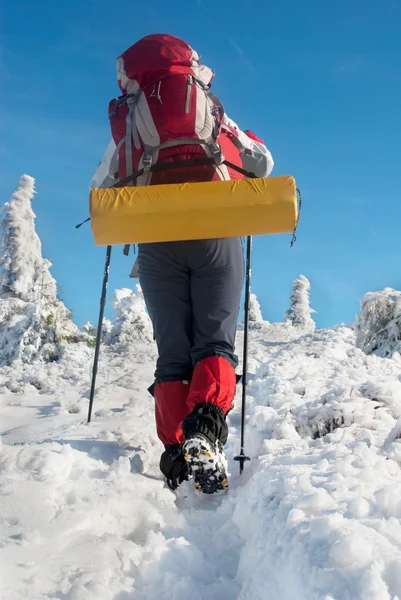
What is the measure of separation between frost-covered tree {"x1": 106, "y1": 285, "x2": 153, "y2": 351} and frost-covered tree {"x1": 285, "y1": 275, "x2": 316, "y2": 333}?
87.4 ft

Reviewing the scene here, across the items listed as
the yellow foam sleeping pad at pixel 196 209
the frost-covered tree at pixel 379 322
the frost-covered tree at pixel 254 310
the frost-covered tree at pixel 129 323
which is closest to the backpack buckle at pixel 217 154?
the yellow foam sleeping pad at pixel 196 209

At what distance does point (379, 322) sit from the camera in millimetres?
12414

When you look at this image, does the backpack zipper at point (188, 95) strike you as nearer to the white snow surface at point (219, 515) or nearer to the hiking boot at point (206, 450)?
the hiking boot at point (206, 450)

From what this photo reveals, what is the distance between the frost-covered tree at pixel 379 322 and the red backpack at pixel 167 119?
30.7 feet

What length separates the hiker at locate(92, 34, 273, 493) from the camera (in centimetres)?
347

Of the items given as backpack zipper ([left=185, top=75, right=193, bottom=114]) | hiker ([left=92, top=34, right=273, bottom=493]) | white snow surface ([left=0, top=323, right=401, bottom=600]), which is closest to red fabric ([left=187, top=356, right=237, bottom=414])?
hiker ([left=92, top=34, right=273, bottom=493])

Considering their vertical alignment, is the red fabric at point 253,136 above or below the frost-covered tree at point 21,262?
below

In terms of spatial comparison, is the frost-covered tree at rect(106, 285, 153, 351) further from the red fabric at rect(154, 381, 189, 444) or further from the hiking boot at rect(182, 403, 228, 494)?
the hiking boot at rect(182, 403, 228, 494)

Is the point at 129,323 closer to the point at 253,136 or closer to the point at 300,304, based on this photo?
the point at 253,136

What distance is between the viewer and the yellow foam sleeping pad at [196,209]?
10.7 feet

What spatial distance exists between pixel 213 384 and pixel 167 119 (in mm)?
1883

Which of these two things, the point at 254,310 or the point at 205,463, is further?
the point at 254,310

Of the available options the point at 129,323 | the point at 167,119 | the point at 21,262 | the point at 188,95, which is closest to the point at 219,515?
the point at 167,119

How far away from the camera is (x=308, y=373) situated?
6.86 meters
